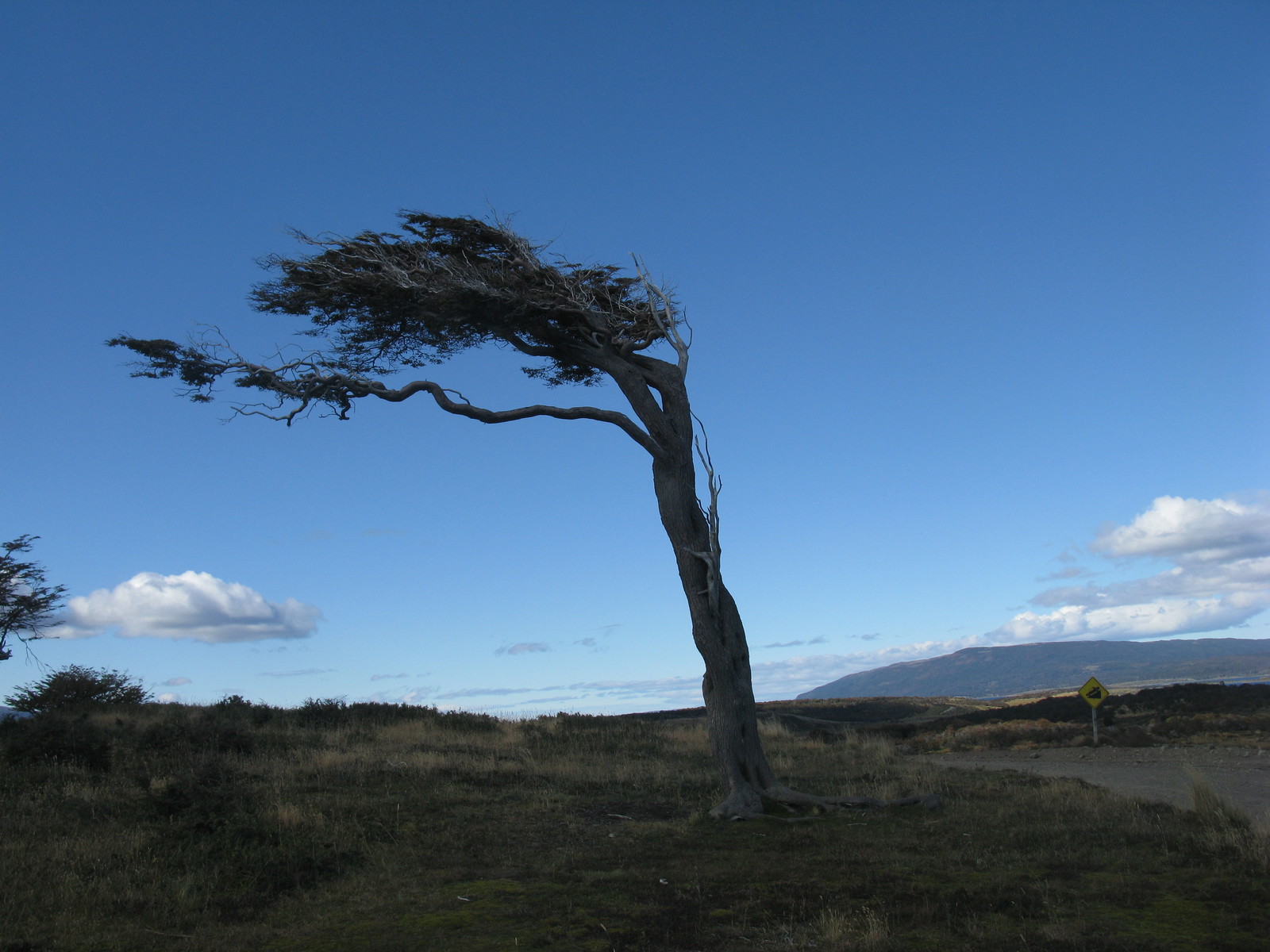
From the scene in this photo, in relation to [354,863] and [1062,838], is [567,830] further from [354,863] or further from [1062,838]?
[1062,838]

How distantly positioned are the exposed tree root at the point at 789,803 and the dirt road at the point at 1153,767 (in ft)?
10.9

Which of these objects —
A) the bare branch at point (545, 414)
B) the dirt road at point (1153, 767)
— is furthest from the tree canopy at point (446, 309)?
the dirt road at point (1153, 767)

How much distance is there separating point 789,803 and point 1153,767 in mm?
10989

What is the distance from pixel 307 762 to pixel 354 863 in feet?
19.2

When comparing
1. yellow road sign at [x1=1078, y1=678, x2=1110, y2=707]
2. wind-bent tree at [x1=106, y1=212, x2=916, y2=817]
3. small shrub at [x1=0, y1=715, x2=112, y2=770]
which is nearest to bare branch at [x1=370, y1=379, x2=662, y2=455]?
wind-bent tree at [x1=106, y1=212, x2=916, y2=817]

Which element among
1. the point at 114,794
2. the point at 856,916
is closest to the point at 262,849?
the point at 114,794

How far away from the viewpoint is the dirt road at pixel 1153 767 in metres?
12.5

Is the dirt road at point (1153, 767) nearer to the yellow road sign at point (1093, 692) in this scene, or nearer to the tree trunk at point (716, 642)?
the yellow road sign at point (1093, 692)

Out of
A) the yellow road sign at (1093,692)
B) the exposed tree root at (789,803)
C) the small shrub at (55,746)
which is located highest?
the small shrub at (55,746)

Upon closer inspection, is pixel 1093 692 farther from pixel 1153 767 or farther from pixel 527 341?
pixel 527 341

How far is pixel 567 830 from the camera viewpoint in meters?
9.57

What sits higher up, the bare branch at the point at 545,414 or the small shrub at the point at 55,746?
the bare branch at the point at 545,414

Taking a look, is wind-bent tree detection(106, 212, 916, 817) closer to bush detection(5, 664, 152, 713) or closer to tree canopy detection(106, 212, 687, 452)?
tree canopy detection(106, 212, 687, 452)

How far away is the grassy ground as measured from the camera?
18.7 ft
